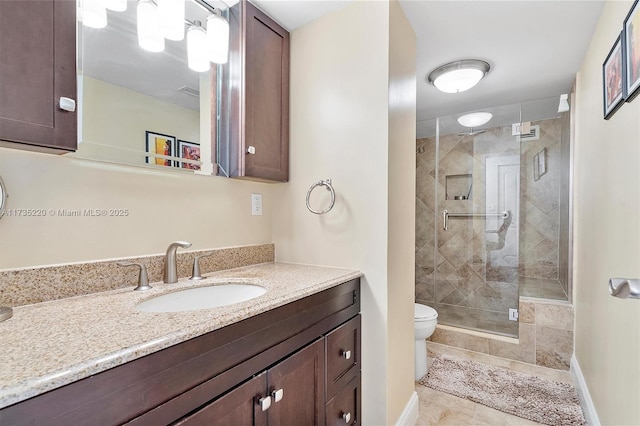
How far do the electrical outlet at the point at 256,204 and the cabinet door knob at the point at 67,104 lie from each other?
904 mm

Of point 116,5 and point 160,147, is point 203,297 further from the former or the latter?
point 116,5

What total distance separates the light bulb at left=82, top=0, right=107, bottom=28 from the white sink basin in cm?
99

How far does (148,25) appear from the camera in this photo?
3.94 feet

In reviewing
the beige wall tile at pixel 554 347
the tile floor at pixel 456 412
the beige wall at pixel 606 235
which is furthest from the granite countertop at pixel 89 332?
the beige wall tile at pixel 554 347

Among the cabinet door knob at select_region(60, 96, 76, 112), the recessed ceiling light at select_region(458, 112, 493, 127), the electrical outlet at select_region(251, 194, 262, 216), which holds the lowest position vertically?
the electrical outlet at select_region(251, 194, 262, 216)

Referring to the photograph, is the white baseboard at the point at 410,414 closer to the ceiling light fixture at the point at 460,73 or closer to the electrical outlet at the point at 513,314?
the electrical outlet at the point at 513,314

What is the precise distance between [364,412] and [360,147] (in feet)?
4.20

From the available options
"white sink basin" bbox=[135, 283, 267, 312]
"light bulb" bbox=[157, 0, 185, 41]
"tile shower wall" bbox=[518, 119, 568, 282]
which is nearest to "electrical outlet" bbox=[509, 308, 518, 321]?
"tile shower wall" bbox=[518, 119, 568, 282]

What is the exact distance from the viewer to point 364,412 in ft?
4.84

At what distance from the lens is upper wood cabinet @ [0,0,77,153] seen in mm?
775

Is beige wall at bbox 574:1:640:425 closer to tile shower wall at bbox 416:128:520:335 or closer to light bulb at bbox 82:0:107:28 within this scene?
tile shower wall at bbox 416:128:520:335

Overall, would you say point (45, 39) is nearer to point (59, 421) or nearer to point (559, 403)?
point (59, 421)

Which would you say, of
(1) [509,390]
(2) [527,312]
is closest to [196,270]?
(1) [509,390]

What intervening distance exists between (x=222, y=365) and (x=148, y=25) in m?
1.28
